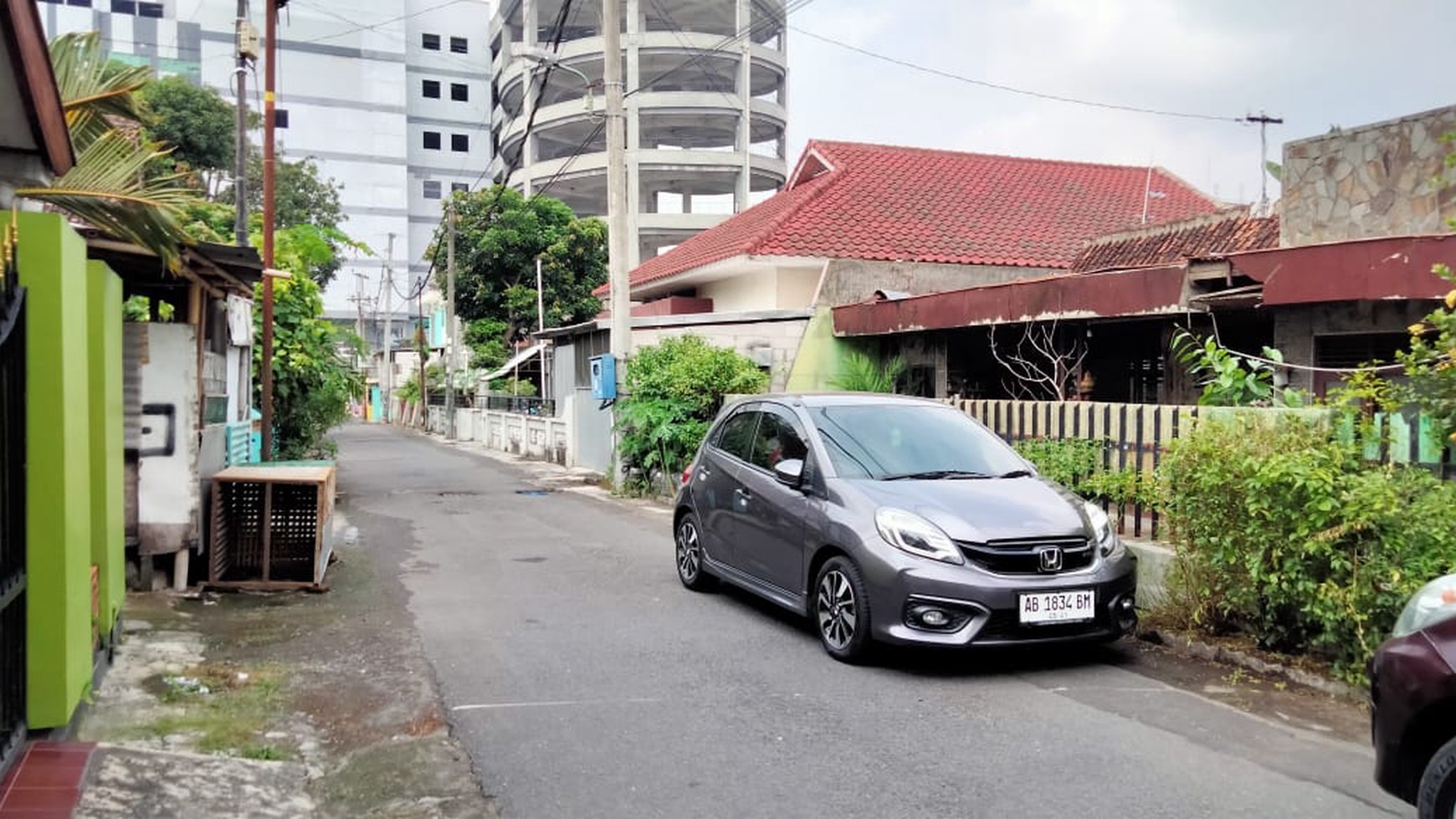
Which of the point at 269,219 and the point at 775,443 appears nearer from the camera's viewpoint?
the point at 775,443

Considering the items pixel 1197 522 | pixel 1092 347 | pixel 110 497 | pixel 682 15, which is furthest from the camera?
pixel 682 15

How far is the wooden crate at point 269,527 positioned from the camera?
28.5 ft

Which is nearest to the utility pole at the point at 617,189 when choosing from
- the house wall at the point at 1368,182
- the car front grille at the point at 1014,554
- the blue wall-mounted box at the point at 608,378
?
the blue wall-mounted box at the point at 608,378

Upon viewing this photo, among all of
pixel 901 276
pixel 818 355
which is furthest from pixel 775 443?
pixel 901 276

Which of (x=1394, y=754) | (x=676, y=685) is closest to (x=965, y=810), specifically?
(x=1394, y=754)

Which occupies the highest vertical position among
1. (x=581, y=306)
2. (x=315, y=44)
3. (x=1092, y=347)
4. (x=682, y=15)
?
(x=315, y=44)

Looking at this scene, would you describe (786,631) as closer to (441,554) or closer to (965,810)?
(965,810)

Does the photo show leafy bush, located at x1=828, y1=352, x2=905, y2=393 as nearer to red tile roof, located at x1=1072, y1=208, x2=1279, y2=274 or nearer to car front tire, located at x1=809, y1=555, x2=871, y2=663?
red tile roof, located at x1=1072, y1=208, x2=1279, y2=274

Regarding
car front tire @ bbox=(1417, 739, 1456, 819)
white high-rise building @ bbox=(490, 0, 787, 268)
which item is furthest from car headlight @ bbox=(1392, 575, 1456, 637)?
white high-rise building @ bbox=(490, 0, 787, 268)

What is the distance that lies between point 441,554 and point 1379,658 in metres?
9.13

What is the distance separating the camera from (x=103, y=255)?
25.7 ft

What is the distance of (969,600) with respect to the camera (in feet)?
19.5

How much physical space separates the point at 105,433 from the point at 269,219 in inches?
310

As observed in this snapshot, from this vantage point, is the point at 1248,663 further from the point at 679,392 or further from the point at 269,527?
the point at 679,392
